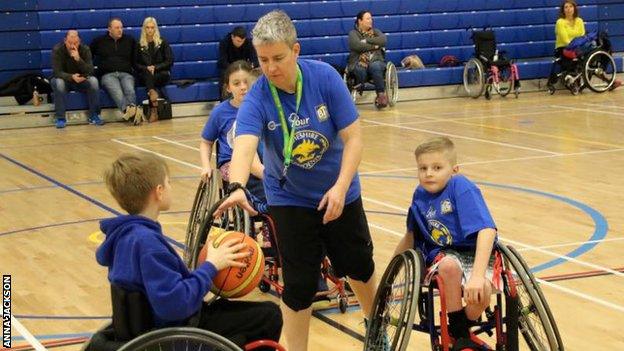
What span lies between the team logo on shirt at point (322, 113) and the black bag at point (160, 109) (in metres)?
9.64

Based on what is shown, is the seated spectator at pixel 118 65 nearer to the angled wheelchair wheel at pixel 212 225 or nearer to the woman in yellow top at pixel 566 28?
the woman in yellow top at pixel 566 28

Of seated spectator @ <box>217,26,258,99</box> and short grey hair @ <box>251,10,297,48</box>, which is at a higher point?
short grey hair @ <box>251,10,297,48</box>

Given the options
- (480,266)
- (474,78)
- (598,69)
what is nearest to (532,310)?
(480,266)

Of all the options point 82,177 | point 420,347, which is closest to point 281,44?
point 420,347

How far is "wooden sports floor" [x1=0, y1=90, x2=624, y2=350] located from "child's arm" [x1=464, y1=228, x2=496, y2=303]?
3.05 feet

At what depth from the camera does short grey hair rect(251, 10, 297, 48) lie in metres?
3.51

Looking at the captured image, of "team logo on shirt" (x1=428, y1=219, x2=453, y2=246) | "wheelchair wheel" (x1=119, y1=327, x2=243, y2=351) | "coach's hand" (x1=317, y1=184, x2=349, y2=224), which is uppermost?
"coach's hand" (x1=317, y1=184, x2=349, y2=224)

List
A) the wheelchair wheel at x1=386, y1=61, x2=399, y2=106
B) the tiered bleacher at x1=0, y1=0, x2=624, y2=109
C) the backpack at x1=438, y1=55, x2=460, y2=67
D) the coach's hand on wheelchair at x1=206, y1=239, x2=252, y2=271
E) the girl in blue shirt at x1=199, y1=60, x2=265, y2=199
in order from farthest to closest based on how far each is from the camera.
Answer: the backpack at x1=438, y1=55, x2=460, y2=67, the wheelchair wheel at x1=386, y1=61, x2=399, y2=106, the tiered bleacher at x1=0, y1=0, x2=624, y2=109, the girl in blue shirt at x1=199, y1=60, x2=265, y2=199, the coach's hand on wheelchair at x1=206, y1=239, x2=252, y2=271

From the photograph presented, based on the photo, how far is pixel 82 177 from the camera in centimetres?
906

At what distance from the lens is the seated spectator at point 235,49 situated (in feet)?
43.6

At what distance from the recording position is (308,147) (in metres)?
3.75

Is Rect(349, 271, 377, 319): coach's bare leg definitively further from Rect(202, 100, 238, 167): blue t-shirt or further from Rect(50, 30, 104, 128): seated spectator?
Rect(50, 30, 104, 128): seated spectator

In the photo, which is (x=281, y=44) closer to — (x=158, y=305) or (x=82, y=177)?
(x=158, y=305)

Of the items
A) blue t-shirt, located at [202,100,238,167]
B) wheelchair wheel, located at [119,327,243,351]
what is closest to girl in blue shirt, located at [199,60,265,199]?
blue t-shirt, located at [202,100,238,167]
